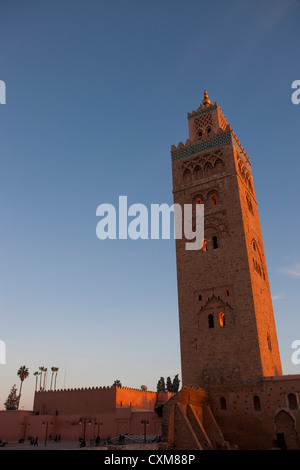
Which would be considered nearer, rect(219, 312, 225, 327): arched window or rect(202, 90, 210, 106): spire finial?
rect(219, 312, 225, 327): arched window

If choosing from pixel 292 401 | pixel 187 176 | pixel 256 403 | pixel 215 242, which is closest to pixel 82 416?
pixel 256 403

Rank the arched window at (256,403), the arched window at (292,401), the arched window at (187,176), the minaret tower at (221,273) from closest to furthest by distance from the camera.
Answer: the arched window at (292,401), the arched window at (256,403), the minaret tower at (221,273), the arched window at (187,176)

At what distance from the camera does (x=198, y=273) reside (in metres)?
24.7

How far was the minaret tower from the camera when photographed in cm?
2184

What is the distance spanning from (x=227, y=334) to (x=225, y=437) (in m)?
5.23

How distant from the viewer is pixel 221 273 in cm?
2395

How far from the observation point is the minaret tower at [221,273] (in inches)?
860

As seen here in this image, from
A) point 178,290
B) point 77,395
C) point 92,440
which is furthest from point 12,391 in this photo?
point 178,290

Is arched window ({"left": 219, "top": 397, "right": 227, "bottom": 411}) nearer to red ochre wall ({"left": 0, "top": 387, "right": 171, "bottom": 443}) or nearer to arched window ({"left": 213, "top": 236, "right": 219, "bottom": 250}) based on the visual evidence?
red ochre wall ({"left": 0, "top": 387, "right": 171, "bottom": 443})

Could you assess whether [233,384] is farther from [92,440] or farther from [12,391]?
[12,391]

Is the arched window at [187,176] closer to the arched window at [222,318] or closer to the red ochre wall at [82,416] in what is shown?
the arched window at [222,318]

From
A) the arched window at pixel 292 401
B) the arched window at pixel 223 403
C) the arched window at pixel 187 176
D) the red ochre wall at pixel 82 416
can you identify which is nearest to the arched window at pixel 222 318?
the arched window at pixel 223 403

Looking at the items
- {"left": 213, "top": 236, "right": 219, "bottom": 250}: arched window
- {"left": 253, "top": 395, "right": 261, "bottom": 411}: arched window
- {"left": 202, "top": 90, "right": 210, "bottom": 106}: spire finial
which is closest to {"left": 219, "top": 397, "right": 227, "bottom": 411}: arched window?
{"left": 253, "top": 395, "right": 261, "bottom": 411}: arched window

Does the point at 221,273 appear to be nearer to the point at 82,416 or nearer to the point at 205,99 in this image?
the point at 82,416
